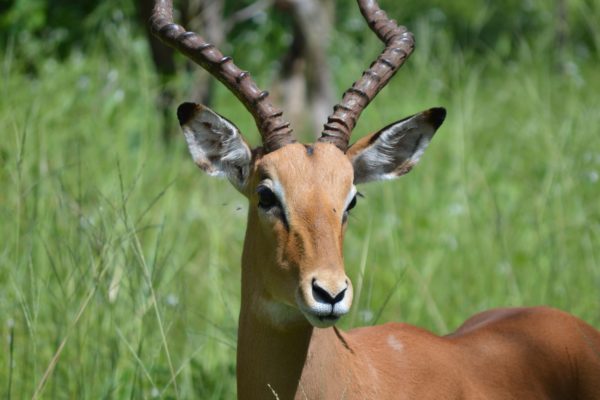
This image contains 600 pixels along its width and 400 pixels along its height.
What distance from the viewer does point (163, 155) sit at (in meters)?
7.55

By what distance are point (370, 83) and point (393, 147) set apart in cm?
28

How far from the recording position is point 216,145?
3.90 meters

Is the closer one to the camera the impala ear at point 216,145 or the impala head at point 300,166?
the impala head at point 300,166

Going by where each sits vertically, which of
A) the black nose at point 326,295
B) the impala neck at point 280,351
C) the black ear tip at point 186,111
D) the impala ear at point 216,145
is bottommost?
the impala neck at point 280,351

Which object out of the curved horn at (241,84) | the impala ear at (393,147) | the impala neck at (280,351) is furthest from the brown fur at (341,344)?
the impala ear at (393,147)

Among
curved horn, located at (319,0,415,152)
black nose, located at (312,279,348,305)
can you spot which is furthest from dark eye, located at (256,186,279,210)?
black nose, located at (312,279,348,305)

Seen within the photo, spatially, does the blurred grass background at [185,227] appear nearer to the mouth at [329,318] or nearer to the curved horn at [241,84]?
the curved horn at [241,84]

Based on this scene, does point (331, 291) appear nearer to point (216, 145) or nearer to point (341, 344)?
point (341, 344)

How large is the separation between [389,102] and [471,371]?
575 centimetres

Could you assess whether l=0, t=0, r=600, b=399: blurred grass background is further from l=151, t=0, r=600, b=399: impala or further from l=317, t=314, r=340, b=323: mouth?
l=317, t=314, r=340, b=323: mouth

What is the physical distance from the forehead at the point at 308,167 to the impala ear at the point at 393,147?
0.23m

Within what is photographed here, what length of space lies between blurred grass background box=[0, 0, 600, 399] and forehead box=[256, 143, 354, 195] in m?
0.70

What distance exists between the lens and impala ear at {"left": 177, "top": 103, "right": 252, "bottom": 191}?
12.5 feet

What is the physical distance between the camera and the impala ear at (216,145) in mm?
3814
